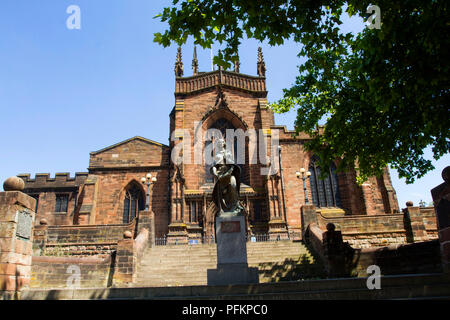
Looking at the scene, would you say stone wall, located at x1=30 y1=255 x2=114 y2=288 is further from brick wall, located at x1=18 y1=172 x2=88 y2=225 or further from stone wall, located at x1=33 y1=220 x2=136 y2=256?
brick wall, located at x1=18 y1=172 x2=88 y2=225

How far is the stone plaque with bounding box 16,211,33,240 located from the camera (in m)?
6.87

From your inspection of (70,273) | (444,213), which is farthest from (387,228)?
(70,273)

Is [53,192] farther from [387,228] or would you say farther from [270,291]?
[270,291]

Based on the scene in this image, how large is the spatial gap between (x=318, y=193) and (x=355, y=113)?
15149mm

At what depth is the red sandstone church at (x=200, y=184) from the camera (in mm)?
22406

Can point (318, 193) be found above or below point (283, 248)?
above

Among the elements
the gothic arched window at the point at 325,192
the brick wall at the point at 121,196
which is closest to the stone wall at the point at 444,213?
the gothic arched window at the point at 325,192

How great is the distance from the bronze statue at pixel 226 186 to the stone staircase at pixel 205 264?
3782 millimetres

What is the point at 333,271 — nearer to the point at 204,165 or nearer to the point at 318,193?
the point at 318,193

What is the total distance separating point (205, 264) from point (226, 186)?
5.53m

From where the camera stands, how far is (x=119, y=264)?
42.1 feet

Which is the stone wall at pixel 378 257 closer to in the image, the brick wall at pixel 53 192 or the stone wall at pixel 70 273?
the stone wall at pixel 70 273

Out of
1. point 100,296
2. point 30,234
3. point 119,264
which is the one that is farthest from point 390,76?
point 119,264

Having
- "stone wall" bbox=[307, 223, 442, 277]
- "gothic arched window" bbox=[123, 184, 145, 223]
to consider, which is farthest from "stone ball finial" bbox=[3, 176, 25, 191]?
"gothic arched window" bbox=[123, 184, 145, 223]
